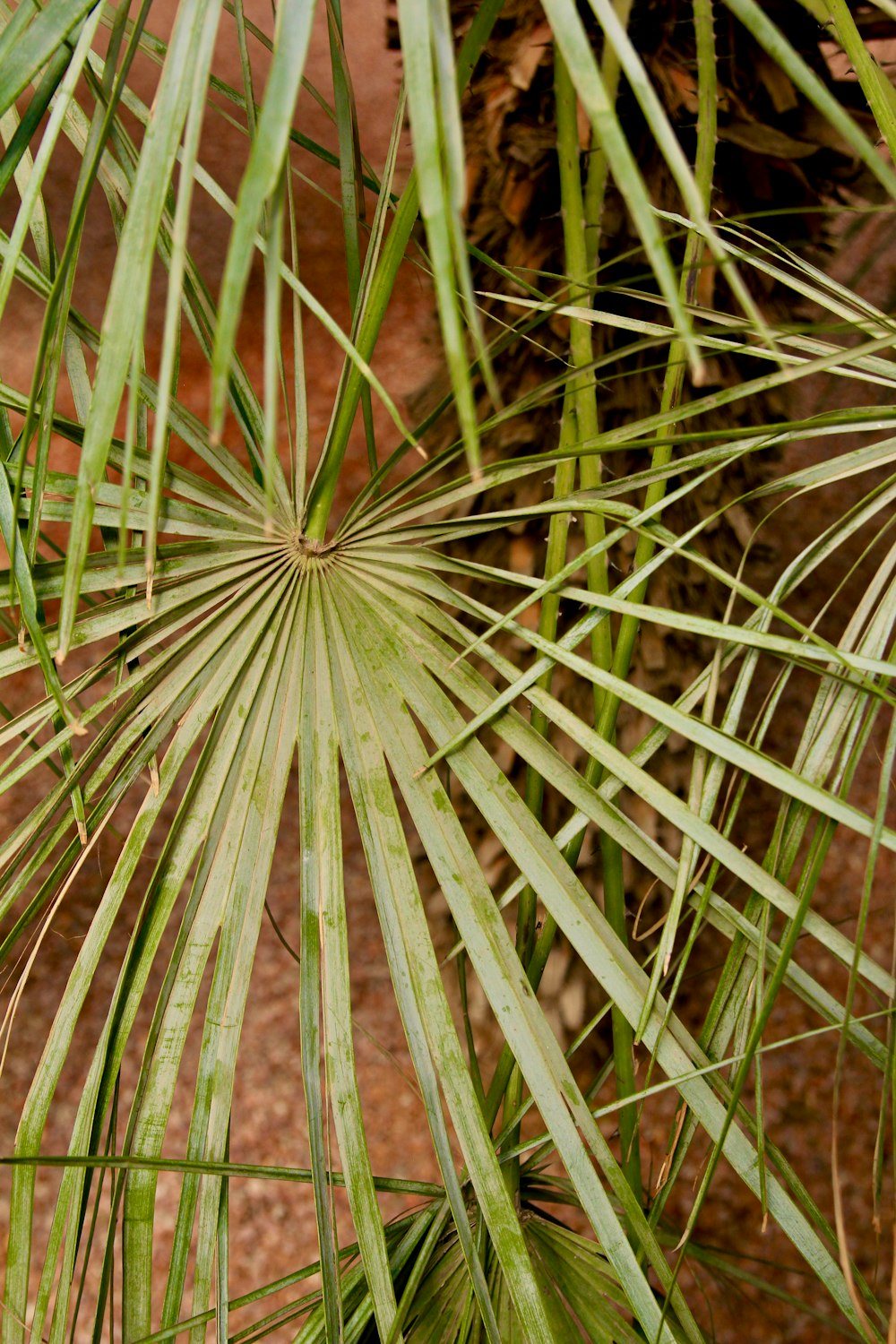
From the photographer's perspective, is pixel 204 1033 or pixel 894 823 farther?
pixel 894 823

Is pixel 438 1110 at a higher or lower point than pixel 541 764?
lower

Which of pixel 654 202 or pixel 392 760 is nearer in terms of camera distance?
pixel 392 760

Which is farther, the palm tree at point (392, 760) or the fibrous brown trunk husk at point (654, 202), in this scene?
the fibrous brown trunk husk at point (654, 202)

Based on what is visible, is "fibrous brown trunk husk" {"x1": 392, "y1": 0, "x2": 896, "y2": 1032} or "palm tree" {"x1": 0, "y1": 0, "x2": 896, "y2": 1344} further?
"fibrous brown trunk husk" {"x1": 392, "y1": 0, "x2": 896, "y2": 1032}

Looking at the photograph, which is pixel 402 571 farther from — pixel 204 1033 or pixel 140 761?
pixel 204 1033

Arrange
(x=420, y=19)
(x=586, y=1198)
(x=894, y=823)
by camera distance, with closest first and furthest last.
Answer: (x=420, y=19)
(x=586, y=1198)
(x=894, y=823)

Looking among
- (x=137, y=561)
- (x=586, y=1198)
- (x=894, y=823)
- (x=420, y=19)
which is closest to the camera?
(x=420, y=19)

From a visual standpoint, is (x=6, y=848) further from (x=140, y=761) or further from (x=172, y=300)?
(x=172, y=300)

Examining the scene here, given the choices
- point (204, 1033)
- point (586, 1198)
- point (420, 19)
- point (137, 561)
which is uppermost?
point (420, 19)

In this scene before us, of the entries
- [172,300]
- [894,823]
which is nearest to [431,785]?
[172,300]

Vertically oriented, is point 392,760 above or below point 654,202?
below
